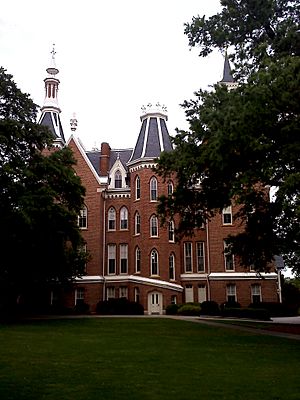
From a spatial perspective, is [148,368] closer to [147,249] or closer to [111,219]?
[147,249]

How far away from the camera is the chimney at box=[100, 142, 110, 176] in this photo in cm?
4984

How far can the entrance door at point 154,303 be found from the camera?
4338 centimetres

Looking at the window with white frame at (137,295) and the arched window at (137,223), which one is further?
the arched window at (137,223)

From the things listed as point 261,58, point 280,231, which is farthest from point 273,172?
point 280,231

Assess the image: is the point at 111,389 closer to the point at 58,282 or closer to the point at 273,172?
the point at 273,172

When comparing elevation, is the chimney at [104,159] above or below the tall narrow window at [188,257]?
above

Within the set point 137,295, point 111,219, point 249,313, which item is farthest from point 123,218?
point 249,313

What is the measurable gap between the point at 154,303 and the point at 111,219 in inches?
382

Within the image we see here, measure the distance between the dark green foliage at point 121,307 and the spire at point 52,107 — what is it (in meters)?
17.1

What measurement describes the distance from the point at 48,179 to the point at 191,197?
9.40 m

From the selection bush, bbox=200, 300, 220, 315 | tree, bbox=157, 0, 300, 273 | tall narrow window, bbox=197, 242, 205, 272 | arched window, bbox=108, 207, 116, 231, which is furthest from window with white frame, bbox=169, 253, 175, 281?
tree, bbox=157, 0, 300, 273

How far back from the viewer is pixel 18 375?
Answer: 10133mm

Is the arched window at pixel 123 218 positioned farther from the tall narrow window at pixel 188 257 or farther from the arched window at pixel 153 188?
the tall narrow window at pixel 188 257

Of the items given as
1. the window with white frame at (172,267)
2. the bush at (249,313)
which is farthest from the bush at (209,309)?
the window with white frame at (172,267)
